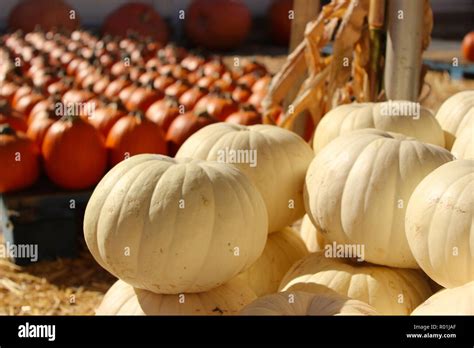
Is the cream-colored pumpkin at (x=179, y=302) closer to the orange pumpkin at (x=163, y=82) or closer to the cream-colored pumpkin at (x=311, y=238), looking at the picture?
the cream-colored pumpkin at (x=311, y=238)

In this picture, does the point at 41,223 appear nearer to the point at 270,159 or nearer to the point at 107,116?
the point at 107,116

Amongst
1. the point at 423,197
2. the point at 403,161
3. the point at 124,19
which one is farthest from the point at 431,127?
the point at 124,19

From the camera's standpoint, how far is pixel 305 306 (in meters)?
1.76

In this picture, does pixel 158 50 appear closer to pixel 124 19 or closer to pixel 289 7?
pixel 124 19

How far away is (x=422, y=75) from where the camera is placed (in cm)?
330

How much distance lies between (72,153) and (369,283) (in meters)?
2.01

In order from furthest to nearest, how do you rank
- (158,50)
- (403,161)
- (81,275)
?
(158,50), (81,275), (403,161)

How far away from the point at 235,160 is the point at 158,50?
458 centimetres

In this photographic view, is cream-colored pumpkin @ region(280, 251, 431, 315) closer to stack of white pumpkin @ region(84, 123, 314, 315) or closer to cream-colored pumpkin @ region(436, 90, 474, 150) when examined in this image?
stack of white pumpkin @ region(84, 123, 314, 315)

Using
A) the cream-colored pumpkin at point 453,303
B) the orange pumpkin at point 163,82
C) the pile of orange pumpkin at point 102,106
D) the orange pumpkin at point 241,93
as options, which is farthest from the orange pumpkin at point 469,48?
the cream-colored pumpkin at point 453,303

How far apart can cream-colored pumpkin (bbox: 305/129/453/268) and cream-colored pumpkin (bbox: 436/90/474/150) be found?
0.50m

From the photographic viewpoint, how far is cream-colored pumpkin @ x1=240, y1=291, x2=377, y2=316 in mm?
1710

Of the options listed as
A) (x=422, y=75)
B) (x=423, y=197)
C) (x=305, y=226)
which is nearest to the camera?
(x=423, y=197)

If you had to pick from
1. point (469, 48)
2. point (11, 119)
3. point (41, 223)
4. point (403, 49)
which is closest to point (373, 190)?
point (403, 49)
